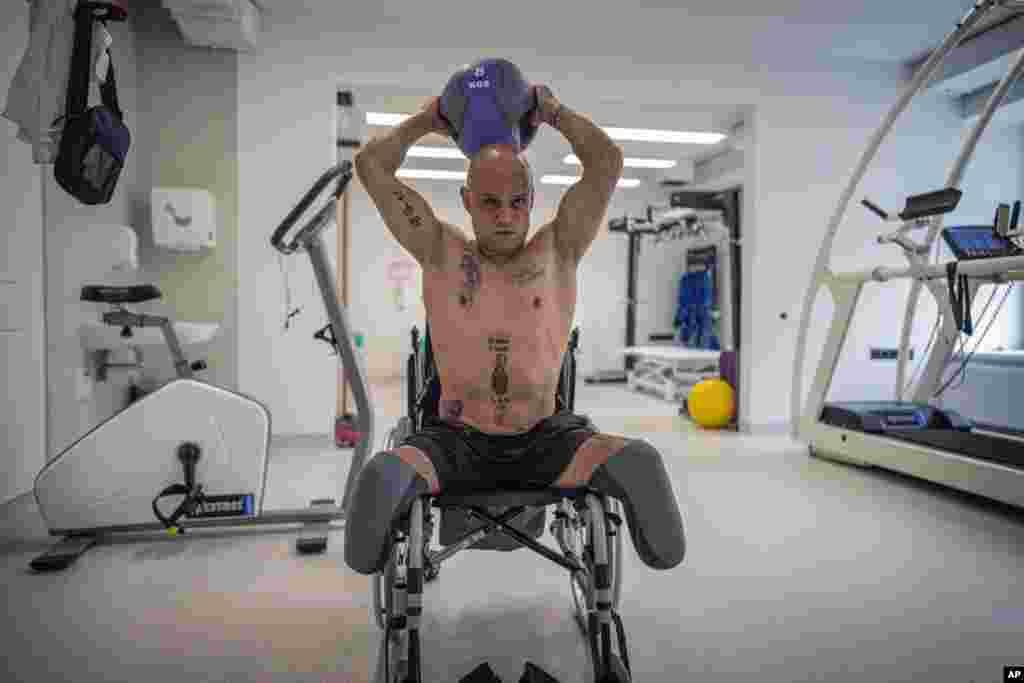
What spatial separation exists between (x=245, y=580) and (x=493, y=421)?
110cm

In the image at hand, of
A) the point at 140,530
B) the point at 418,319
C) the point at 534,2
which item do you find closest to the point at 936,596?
the point at 140,530

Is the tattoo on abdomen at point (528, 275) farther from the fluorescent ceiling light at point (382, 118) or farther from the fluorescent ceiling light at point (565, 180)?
the fluorescent ceiling light at point (565, 180)

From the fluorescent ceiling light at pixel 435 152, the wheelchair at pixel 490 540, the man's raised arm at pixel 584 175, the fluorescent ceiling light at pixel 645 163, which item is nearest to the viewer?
the wheelchair at pixel 490 540

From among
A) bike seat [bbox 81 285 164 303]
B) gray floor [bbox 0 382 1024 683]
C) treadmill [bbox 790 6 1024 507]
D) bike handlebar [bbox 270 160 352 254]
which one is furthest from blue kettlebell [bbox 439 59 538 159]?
treadmill [bbox 790 6 1024 507]

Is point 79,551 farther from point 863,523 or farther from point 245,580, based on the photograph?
point 863,523

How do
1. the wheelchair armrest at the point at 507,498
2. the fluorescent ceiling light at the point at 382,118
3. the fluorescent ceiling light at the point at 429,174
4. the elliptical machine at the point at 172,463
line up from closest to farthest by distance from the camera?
1. the wheelchair armrest at the point at 507,498
2. the elliptical machine at the point at 172,463
3. the fluorescent ceiling light at the point at 382,118
4. the fluorescent ceiling light at the point at 429,174

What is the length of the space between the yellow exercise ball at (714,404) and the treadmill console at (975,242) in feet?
6.35

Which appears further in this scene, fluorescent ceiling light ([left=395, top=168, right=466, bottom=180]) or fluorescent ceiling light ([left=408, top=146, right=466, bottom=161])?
fluorescent ceiling light ([left=395, top=168, right=466, bottom=180])

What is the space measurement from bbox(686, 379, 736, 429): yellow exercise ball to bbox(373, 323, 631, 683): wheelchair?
3049 mm

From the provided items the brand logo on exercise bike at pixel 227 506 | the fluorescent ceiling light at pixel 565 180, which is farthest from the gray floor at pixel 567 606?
the fluorescent ceiling light at pixel 565 180

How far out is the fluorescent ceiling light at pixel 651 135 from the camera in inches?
208

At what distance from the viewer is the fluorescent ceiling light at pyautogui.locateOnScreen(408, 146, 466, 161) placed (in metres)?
6.39

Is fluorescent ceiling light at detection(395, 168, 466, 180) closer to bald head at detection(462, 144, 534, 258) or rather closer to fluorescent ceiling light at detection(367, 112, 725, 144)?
fluorescent ceiling light at detection(367, 112, 725, 144)

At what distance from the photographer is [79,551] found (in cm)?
204
